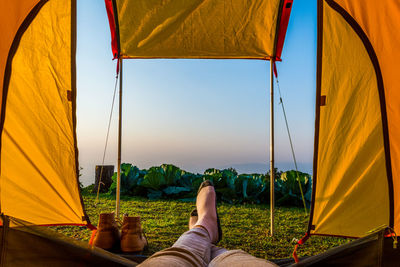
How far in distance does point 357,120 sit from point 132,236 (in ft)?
4.61

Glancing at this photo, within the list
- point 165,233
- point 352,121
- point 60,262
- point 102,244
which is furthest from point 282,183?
point 60,262

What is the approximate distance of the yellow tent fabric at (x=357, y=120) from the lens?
143cm

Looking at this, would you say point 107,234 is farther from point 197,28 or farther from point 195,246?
point 197,28

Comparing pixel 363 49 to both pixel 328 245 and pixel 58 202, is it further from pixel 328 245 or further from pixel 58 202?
pixel 58 202

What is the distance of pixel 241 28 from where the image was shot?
2428 millimetres

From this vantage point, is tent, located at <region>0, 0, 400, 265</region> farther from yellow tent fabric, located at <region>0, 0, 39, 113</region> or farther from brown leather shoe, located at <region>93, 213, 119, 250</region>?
brown leather shoe, located at <region>93, 213, 119, 250</region>

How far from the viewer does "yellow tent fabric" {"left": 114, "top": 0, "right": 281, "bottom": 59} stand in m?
2.36

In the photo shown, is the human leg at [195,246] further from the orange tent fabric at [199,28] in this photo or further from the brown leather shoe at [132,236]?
the orange tent fabric at [199,28]

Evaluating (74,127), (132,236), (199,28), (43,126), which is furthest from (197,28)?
(132,236)

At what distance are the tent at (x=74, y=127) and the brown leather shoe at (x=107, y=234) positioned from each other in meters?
0.25

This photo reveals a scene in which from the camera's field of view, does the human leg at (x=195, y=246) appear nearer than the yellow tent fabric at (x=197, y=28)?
Yes

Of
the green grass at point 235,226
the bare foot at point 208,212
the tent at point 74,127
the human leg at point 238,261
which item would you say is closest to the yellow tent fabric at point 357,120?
the tent at point 74,127

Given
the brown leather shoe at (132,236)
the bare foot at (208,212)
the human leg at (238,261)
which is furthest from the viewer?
the brown leather shoe at (132,236)

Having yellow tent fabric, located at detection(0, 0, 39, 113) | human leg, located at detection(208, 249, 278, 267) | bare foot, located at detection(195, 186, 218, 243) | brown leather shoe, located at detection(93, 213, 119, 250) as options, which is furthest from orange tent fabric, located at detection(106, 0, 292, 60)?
human leg, located at detection(208, 249, 278, 267)
